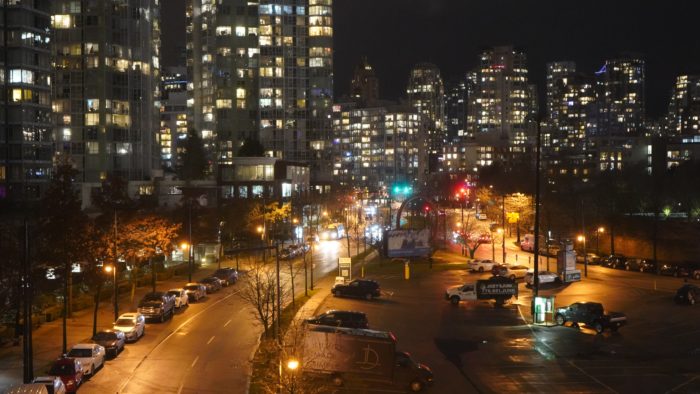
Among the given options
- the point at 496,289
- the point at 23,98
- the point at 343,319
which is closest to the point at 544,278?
the point at 496,289

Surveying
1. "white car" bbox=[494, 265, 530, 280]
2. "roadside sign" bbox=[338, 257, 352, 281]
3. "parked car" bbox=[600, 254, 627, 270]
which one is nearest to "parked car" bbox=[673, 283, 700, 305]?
"white car" bbox=[494, 265, 530, 280]

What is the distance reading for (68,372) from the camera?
93.3 ft

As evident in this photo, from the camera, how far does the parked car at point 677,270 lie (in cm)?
6450

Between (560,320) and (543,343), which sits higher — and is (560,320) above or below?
above

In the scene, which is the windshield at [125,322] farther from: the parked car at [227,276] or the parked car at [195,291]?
the parked car at [227,276]

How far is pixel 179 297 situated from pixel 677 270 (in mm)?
42593

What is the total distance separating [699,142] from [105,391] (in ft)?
604

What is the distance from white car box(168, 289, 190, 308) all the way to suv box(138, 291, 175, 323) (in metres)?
1.84

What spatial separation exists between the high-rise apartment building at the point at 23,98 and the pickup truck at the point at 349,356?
66.6 metres

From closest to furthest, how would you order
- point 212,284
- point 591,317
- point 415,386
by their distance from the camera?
point 415,386
point 591,317
point 212,284

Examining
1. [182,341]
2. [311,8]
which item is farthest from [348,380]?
[311,8]

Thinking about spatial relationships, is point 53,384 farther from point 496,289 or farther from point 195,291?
point 496,289

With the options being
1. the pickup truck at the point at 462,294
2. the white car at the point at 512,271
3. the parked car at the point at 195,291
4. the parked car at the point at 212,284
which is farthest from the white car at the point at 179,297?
the white car at the point at 512,271

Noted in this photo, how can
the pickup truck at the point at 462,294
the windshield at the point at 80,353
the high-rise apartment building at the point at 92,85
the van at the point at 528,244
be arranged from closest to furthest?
the windshield at the point at 80,353
the pickup truck at the point at 462,294
the van at the point at 528,244
the high-rise apartment building at the point at 92,85
